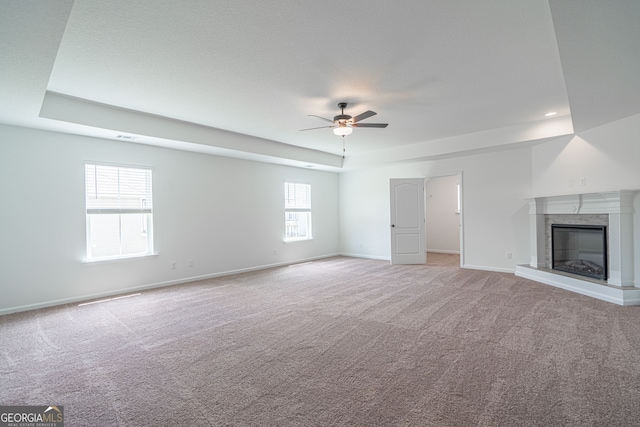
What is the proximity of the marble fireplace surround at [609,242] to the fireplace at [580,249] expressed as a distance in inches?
5.2

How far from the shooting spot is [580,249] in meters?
5.13

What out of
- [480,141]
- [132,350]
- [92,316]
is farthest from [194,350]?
[480,141]

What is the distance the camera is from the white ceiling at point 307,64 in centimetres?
221

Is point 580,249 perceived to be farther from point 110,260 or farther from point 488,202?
point 110,260

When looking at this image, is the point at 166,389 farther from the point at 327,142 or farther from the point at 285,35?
the point at 327,142

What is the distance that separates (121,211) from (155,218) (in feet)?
1.72

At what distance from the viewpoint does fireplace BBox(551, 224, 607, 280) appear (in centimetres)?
472

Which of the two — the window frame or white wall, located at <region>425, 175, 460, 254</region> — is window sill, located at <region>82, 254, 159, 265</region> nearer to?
the window frame

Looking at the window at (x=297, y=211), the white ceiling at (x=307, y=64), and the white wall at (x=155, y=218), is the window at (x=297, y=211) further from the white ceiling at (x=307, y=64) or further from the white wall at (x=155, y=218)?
the white ceiling at (x=307, y=64)

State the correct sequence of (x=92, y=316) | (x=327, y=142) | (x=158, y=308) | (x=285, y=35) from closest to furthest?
(x=285, y=35), (x=92, y=316), (x=158, y=308), (x=327, y=142)

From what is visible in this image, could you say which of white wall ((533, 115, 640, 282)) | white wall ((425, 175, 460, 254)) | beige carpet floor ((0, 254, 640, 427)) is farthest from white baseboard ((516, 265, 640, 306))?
white wall ((425, 175, 460, 254))

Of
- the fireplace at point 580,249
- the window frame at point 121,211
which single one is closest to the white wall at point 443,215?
the fireplace at point 580,249

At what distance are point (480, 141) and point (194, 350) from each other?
5731mm

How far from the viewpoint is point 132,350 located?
296 cm
